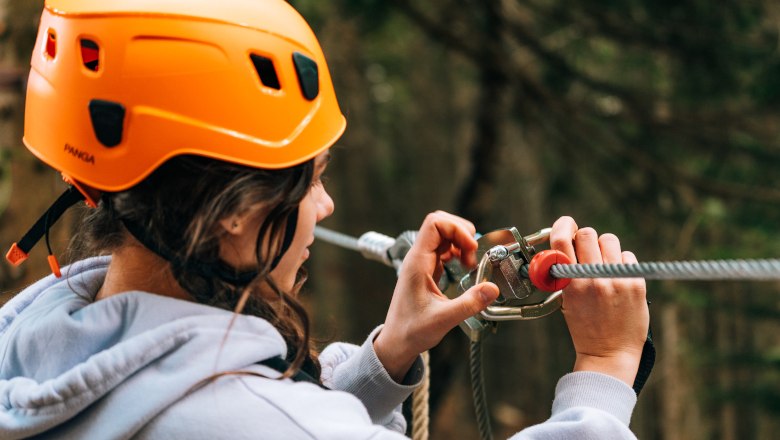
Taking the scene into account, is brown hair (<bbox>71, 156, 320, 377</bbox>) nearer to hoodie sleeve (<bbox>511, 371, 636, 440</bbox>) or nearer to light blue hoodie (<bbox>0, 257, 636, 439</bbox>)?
light blue hoodie (<bbox>0, 257, 636, 439</bbox>)

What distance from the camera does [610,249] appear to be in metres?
1.44

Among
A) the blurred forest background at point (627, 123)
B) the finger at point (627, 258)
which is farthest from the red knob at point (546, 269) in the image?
the blurred forest background at point (627, 123)

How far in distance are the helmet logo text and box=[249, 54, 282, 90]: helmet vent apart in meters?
0.31

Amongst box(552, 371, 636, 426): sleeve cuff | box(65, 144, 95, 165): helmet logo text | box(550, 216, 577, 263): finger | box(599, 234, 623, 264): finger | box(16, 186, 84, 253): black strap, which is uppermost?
box(65, 144, 95, 165): helmet logo text

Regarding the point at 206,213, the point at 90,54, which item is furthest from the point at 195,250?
the point at 90,54

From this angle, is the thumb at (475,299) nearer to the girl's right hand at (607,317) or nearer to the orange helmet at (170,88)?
the girl's right hand at (607,317)

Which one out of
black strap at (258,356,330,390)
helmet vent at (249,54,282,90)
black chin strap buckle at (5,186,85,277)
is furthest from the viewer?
black chin strap buckle at (5,186,85,277)

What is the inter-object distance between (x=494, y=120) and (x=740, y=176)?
165cm

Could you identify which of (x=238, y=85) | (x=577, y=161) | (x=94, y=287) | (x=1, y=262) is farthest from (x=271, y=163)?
(x=577, y=161)

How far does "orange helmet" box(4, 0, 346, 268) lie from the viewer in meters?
1.33

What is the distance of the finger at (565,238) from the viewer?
144 cm

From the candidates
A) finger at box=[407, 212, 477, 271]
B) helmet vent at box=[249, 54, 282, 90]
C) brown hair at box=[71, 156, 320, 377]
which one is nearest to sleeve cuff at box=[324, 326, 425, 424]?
finger at box=[407, 212, 477, 271]

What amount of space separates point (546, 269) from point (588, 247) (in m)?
0.10

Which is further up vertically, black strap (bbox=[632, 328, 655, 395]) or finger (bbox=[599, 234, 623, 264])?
finger (bbox=[599, 234, 623, 264])
